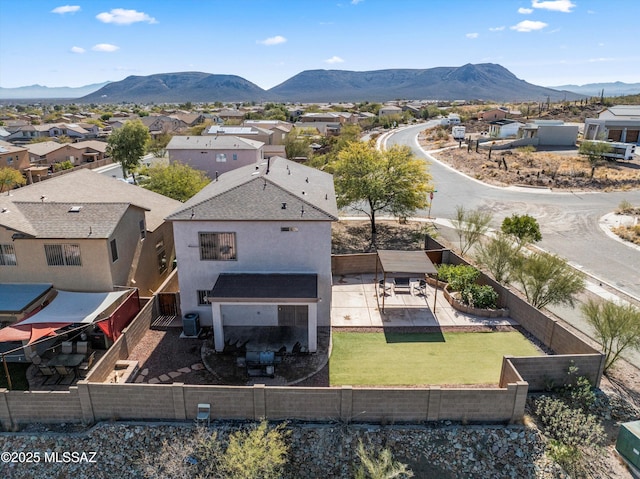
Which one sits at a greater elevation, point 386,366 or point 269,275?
point 269,275

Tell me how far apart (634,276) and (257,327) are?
25.1m

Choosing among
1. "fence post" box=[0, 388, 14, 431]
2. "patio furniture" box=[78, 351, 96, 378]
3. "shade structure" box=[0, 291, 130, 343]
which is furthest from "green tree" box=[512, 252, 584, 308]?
"fence post" box=[0, 388, 14, 431]

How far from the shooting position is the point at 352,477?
14.5 m

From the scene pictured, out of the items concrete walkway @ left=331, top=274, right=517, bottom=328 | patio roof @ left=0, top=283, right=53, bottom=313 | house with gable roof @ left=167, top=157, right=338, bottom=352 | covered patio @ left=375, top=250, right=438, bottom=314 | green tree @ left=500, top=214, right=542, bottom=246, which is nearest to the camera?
patio roof @ left=0, top=283, right=53, bottom=313

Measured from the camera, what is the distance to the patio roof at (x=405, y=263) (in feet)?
74.3

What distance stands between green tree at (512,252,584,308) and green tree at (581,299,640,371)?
8.42 ft

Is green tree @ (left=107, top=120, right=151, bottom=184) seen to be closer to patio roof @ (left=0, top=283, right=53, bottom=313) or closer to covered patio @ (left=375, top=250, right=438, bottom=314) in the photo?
patio roof @ (left=0, top=283, right=53, bottom=313)

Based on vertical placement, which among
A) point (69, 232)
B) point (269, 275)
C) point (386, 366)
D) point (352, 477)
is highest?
point (69, 232)

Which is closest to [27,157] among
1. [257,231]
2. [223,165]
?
[223,165]

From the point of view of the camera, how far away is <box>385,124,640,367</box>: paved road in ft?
90.1

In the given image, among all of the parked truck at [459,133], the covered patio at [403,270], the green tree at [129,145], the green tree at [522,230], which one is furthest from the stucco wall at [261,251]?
the parked truck at [459,133]

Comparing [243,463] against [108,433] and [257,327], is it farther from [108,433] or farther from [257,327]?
[257,327]

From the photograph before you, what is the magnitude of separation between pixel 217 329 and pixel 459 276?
13957 mm

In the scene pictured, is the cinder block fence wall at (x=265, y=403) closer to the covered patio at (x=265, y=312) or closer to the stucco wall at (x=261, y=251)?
the covered patio at (x=265, y=312)
